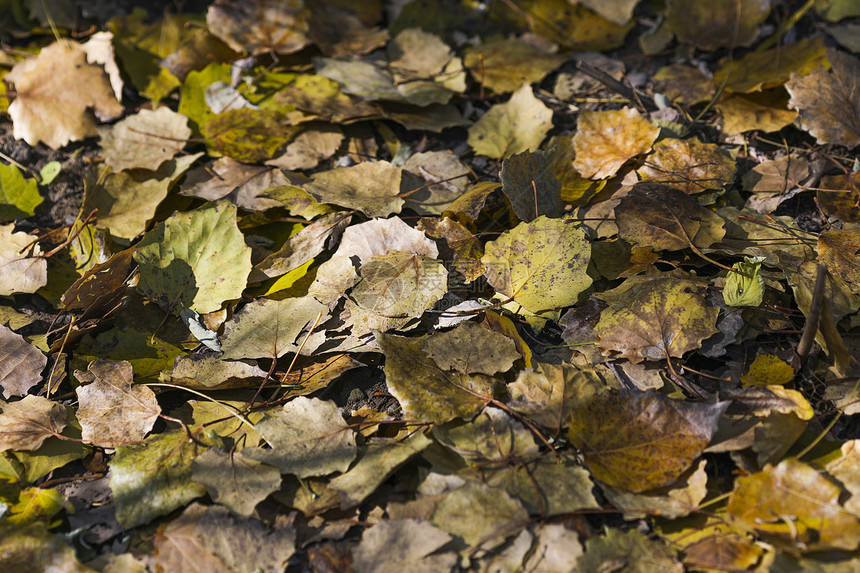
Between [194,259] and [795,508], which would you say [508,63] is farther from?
[795,508]

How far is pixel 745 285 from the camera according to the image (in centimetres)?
160

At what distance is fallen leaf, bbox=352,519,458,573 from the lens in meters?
1.23

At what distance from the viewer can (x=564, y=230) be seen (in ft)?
5.66

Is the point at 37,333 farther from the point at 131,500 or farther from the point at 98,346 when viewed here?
the point at 131,500

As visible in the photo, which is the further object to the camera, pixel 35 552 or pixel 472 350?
pixel 472 350

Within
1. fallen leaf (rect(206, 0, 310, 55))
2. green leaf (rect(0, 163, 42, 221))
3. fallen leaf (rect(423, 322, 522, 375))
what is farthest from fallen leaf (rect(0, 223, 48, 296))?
fallen leaf (rect(423, 322, 522, 375))

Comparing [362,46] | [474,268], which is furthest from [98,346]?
[362,46]

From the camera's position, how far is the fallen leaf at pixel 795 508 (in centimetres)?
118

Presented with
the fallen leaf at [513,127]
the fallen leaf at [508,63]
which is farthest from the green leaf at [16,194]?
the fallen leaf at [508,63]

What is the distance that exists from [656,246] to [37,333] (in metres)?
1.76

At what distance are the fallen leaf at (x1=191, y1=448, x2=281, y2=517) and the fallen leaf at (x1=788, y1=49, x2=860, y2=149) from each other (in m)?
1.91

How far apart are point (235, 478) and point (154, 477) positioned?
19 cm

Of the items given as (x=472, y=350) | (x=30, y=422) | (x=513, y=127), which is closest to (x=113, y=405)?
(x=30, y=422)

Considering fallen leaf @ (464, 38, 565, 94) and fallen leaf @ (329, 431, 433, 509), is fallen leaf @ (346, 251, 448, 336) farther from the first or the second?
fallen leaf @ (464, 38, 565, 94)
